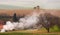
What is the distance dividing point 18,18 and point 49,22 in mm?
288

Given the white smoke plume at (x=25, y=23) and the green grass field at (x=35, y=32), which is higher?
the white smoke plume at (x=25, y=23)

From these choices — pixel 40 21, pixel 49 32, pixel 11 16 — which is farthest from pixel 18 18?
pixel 49 32

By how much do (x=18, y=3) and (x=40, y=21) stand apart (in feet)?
0.86

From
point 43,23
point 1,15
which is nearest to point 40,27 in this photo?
point 43,23

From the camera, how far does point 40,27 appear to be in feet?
5.30

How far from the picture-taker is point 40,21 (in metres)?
1.62

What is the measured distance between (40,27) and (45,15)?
120mm

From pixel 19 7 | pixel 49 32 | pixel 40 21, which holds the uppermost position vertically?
pixel 19 7

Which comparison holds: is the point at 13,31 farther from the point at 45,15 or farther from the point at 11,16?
the point at 45,15

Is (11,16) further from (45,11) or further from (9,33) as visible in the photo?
(45,11)

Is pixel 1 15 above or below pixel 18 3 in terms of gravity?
below

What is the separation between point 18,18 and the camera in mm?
1623

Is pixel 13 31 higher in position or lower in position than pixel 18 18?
lower

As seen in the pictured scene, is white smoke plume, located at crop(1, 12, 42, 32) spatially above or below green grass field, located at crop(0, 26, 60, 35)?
above
